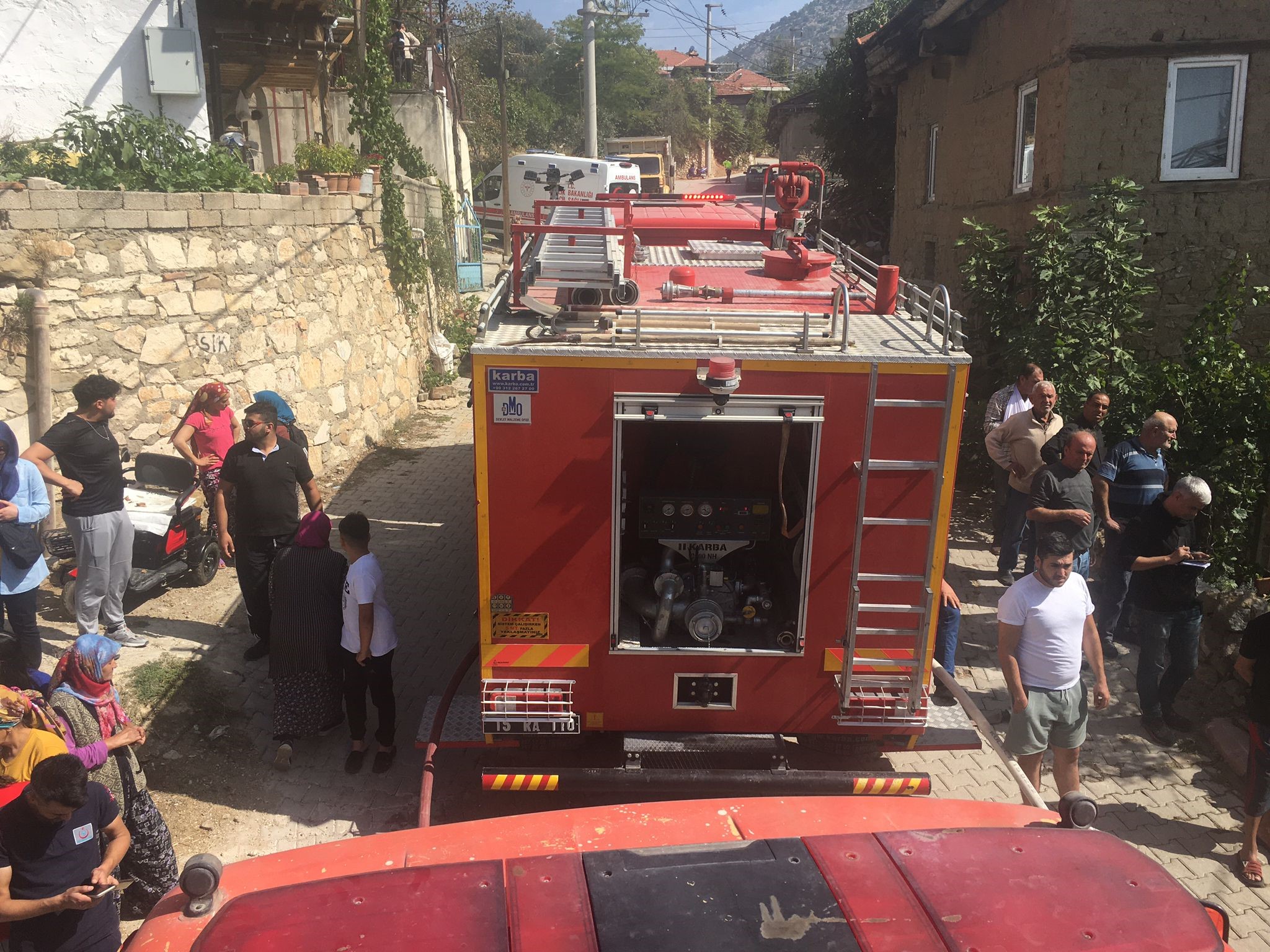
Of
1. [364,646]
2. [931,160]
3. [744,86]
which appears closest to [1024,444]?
[364,646]

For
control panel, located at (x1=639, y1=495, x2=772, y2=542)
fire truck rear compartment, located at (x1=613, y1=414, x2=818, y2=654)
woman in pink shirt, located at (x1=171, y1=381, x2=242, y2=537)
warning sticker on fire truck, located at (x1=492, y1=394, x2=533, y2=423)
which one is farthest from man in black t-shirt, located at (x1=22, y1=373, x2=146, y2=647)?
control panel, located at (x1=639, y1=495, x2=772, y2=542)

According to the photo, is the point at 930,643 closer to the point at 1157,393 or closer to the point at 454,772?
the point at 454,772

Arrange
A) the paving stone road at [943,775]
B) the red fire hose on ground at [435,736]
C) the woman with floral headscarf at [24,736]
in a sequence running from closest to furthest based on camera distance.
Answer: the woman with floral headscarf at [24,736]
the red fire hose on ground at [435,736]
the paving stone road at [943,775]

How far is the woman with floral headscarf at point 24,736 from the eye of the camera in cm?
385

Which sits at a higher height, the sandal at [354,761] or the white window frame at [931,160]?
the white window frame at [931,160]

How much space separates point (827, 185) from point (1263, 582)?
2042 centimetres

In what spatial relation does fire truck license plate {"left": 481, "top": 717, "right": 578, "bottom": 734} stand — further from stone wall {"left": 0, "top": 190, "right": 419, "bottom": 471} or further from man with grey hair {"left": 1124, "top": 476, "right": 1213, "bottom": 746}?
stone wall {"left": 0, "top": 190, "right": 419, "bottom": 471}

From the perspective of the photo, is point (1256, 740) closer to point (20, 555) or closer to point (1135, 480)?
point (1135, 480)

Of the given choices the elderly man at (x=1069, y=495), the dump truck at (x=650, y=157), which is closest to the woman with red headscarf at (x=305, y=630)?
the elderly man at (x=1069, y=495)

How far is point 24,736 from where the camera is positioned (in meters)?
3.92

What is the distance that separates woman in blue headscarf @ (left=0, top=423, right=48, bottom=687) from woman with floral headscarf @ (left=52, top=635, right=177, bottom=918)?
1756 mm

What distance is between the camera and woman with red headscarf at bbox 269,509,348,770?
5.70 meters

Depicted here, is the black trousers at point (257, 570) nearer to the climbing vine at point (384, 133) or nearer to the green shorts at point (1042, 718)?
the green shorts at point (1042, 718)

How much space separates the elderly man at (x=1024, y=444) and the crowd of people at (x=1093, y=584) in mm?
12
